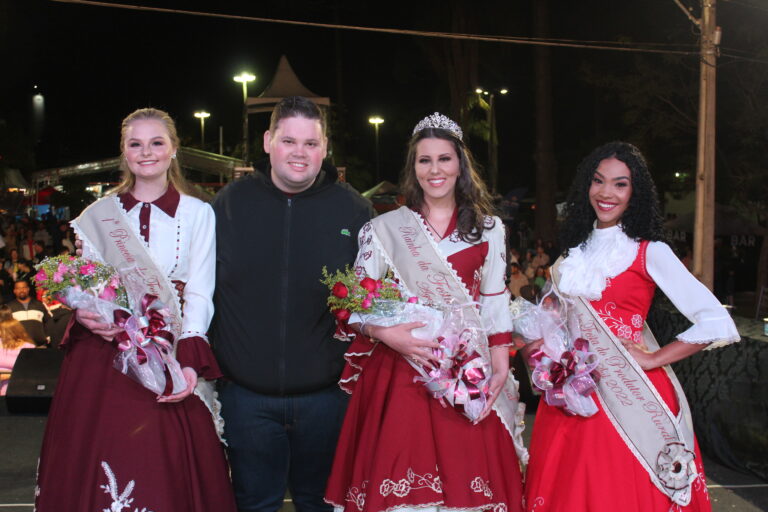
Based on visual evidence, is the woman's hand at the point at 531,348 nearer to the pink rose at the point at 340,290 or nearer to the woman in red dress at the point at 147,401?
the pink rose at the point at 340,290

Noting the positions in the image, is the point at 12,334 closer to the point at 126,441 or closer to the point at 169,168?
the point at 169,168

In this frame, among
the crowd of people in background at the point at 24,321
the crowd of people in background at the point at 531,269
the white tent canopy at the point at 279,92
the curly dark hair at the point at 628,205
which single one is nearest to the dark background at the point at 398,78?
the white tent canopy at the point at 279,92

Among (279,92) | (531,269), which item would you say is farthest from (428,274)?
(279,92)

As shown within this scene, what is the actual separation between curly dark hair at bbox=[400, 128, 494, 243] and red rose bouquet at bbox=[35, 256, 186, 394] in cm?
107

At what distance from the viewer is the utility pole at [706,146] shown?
35.2 ft

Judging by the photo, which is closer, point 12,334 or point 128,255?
point 128,255

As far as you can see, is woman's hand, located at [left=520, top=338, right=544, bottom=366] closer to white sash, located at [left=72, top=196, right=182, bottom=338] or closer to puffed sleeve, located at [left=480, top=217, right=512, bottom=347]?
puffed sleeve, located at [left=480, top=217, right=512, bottom=347]

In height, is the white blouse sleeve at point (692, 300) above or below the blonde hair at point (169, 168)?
below

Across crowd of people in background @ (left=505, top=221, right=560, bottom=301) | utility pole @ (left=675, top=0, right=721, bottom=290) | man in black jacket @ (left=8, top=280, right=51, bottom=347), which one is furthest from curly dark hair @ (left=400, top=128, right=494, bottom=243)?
utility pole @ (left=675, top=0, right=721, bottom=290)

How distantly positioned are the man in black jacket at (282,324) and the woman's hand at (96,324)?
1.37ft

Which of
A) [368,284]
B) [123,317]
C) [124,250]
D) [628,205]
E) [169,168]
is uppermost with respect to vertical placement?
[169,168]

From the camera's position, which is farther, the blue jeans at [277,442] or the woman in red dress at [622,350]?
the blue jeans at [277,442]

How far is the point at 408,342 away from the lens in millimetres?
2736

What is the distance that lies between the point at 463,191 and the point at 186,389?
4.11ft
